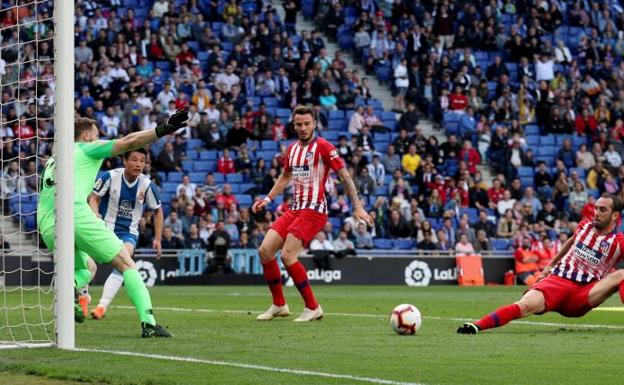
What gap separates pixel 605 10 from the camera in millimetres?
39656

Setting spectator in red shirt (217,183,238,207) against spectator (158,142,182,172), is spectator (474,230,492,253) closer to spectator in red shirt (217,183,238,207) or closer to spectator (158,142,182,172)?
spectator in red shirt (217,183,238,207)

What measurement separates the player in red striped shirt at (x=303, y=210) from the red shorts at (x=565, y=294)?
2.75 meters

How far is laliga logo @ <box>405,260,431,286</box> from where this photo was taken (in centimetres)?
2939

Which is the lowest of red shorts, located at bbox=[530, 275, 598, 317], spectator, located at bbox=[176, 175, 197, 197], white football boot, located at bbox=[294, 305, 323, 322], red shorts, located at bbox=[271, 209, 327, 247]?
white football boot, located at bbox=[294, 305, 323, 322]

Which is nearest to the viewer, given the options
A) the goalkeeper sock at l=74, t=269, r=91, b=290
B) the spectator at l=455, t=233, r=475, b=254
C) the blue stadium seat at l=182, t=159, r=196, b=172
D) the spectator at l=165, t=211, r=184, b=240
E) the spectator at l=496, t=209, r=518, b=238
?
the goalkeeper sock at l=74, t=269, r=91, b=290

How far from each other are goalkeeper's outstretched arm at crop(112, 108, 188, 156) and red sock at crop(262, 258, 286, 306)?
4.11m

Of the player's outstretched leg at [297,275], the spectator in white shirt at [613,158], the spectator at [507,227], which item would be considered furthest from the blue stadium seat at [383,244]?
the player's outstretched leg at [297,275]

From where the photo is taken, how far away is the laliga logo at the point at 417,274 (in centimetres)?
2939

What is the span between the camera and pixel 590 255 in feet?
40.1

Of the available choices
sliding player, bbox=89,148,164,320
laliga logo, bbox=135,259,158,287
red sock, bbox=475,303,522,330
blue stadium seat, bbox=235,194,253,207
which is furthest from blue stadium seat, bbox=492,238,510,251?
red sock, bbox=475,303,522,330

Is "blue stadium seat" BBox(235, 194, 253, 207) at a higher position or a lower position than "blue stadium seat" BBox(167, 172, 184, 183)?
lower

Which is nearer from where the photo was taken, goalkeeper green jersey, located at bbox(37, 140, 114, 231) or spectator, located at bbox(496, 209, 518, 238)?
goalkeeper green jersey, located at bbox(37, 140, 114, 231)

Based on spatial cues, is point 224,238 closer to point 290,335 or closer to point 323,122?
point 323,122

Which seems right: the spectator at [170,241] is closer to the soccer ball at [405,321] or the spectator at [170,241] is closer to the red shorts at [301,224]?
the red shorts at [301,224]
